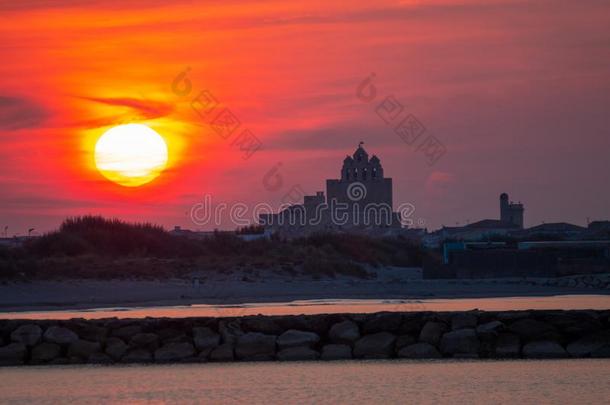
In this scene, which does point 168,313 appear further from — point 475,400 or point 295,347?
point 475,400

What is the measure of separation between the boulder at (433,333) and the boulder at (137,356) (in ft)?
14.6

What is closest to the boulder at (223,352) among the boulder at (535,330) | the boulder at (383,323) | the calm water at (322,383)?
the calm water at (322,383)

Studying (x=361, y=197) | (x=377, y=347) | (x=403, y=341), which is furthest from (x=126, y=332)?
(x=361, y=197)

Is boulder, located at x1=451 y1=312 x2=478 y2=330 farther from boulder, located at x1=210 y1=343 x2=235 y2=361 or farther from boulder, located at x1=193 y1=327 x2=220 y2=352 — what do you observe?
boulder, located at x1=193 y1=327 x2=220 y2=352

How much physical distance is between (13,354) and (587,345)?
931cm

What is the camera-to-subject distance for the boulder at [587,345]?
21859 mm

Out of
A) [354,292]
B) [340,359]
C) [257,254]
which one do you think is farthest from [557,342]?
[257,254]

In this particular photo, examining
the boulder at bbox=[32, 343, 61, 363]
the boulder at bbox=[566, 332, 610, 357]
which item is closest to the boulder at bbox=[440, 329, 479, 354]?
the boulder at bbox=[566, 332, 610, 357]

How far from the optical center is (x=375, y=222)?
13975 cm

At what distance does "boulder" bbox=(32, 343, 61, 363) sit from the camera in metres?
22.1

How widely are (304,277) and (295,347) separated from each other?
2600 centimetres

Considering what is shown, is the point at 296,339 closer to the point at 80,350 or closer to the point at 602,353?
the point at 80,350

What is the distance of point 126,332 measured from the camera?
73.3 feet

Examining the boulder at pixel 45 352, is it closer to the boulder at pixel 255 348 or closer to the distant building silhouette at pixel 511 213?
the boulder at pixel 255 348
